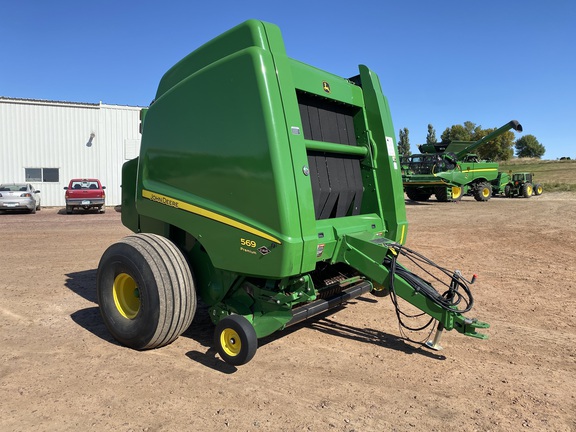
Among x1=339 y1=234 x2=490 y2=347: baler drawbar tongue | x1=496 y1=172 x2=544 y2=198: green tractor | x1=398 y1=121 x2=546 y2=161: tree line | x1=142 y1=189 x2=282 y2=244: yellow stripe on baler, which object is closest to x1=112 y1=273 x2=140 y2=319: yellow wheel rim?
x1=142 y1=189 x2=282 y2=244: yellow stripe on baler

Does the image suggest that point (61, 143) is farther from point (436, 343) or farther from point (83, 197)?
point (436, 343)

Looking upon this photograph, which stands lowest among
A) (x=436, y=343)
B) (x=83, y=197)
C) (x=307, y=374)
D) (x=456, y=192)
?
(x=307, y=374)

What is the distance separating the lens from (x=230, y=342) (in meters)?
3.49

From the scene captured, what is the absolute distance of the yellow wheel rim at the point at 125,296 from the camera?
419 centimetres

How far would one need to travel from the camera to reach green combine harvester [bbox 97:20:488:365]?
333cm

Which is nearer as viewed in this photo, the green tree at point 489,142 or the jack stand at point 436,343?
the jack stand at point 436,343

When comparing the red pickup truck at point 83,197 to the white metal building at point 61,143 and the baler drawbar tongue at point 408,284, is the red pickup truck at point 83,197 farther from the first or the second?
the baler drawbar tongue at point 408,284

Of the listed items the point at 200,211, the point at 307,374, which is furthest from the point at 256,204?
the point at 307,374

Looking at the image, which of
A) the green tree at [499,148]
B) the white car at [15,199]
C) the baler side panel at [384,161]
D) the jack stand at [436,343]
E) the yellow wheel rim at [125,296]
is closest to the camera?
the jack stand at [436,343]

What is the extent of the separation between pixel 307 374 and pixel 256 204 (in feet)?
4.77

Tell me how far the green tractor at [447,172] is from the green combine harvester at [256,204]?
18.0m

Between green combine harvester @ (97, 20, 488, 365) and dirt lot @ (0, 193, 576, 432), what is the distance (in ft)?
→ 1.02

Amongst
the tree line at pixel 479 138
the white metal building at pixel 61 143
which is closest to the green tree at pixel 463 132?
the tree line at pixel 479 138

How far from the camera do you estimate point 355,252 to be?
3.77 m
